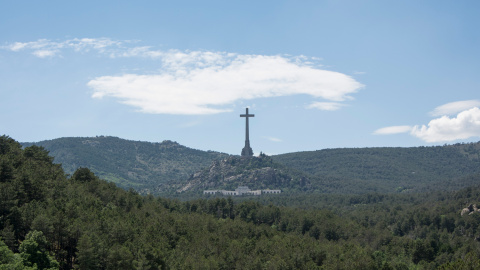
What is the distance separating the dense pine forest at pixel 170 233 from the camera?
83.7 m

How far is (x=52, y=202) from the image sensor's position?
98.3 m

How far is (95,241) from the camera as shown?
83.6 meters

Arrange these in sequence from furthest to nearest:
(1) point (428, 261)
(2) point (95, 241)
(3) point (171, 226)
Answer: (1) point (428, 261)
(3) point (171, 226)
(2) point (95, 241)

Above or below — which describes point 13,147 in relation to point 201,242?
above

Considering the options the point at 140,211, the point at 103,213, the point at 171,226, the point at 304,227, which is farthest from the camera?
the point at 304,227

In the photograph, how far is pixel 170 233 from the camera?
362 feet

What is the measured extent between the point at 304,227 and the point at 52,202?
290ft

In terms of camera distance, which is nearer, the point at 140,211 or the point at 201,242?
the point at 201,242

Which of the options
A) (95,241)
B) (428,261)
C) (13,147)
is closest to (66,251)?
(95,241)

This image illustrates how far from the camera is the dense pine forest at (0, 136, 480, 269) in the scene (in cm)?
8369

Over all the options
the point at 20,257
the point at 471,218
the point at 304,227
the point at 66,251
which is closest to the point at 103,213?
the point at 66,251

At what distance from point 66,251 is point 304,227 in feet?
306

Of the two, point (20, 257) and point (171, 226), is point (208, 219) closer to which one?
point (171, 226)

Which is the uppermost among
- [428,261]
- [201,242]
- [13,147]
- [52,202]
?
[13,147]
